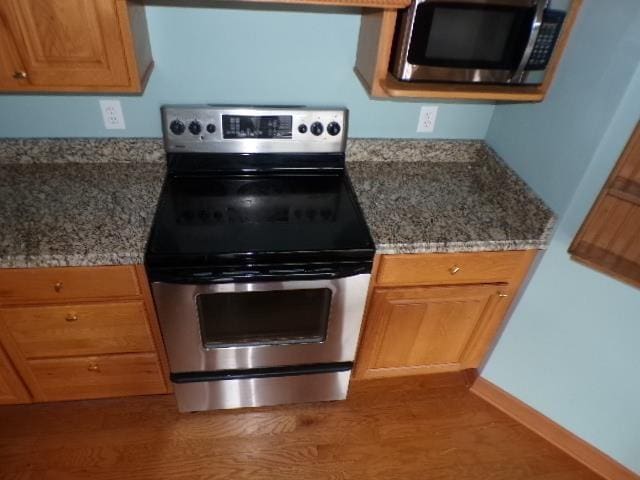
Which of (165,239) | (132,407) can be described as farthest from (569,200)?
(132,407)

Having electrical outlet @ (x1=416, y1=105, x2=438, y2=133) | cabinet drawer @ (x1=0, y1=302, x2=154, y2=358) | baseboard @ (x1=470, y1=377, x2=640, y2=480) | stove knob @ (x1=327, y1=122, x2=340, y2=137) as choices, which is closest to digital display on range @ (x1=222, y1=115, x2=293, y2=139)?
stove knob @ (x1=327, y1=122, x2=340, y2=137)

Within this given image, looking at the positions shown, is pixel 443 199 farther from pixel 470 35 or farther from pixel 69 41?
pixel 69 41

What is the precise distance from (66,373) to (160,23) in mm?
1255

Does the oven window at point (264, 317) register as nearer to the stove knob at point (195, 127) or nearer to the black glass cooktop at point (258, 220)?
the black glass cooktop at point (258, 220)

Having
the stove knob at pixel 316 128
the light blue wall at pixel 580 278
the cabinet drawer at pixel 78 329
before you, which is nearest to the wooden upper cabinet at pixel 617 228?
the light blue wall at pixel 580 278

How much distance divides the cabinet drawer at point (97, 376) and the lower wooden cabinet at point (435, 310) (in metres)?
0.80

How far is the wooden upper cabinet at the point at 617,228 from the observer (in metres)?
1.22

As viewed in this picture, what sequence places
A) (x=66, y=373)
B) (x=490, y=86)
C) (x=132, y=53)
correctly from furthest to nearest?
(x=66, y=373) → (x=490, y=86) → (x=132, y=53)

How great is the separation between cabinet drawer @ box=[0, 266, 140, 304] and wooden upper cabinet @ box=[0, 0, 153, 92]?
52 centimetres

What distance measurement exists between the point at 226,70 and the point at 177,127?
0.27 meters

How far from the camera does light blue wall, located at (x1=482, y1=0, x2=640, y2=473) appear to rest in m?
1.16

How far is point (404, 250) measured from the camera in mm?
1342

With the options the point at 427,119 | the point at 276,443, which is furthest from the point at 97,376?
the point at 427,119

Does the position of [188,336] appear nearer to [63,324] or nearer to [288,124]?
[63,324]
